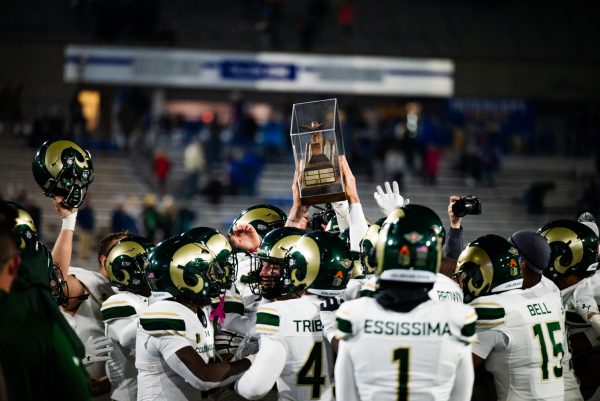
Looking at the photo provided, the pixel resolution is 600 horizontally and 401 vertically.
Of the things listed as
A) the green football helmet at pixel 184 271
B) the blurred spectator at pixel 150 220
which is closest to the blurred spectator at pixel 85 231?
the blurred spectator at pixel 150 220

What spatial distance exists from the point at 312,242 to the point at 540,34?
85.0 ft

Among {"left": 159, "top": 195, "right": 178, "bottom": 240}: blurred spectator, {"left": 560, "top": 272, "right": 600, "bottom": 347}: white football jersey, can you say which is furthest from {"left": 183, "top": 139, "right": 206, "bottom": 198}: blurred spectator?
{"left": 560, "top": 272, "right": 600, "bottom": 347}: white football jersey

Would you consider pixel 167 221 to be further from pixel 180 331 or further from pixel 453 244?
pixel 180 331

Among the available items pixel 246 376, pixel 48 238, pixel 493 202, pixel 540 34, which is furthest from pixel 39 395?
pixel 540 34

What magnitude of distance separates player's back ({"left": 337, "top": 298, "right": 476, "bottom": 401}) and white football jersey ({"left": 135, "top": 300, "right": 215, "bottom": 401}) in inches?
43.2

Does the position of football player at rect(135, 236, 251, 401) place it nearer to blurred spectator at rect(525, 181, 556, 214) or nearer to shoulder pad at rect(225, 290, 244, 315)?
shoulder pad at rect(225, 290, 244, 315)

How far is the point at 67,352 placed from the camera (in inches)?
141

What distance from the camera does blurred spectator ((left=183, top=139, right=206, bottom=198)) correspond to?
19.5 metres

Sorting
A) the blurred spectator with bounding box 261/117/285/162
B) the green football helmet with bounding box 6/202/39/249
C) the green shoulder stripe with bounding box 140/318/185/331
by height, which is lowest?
the green shoulder stripe with bounding box 140/318/185/331

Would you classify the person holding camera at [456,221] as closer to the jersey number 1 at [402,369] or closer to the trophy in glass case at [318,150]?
the trophy in glass case at [318,150]

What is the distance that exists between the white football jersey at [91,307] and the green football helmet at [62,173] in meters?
0.46

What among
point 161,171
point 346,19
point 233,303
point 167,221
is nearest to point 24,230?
point 233,303

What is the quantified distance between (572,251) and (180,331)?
249 centimetres

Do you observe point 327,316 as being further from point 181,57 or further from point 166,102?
point 166,102
